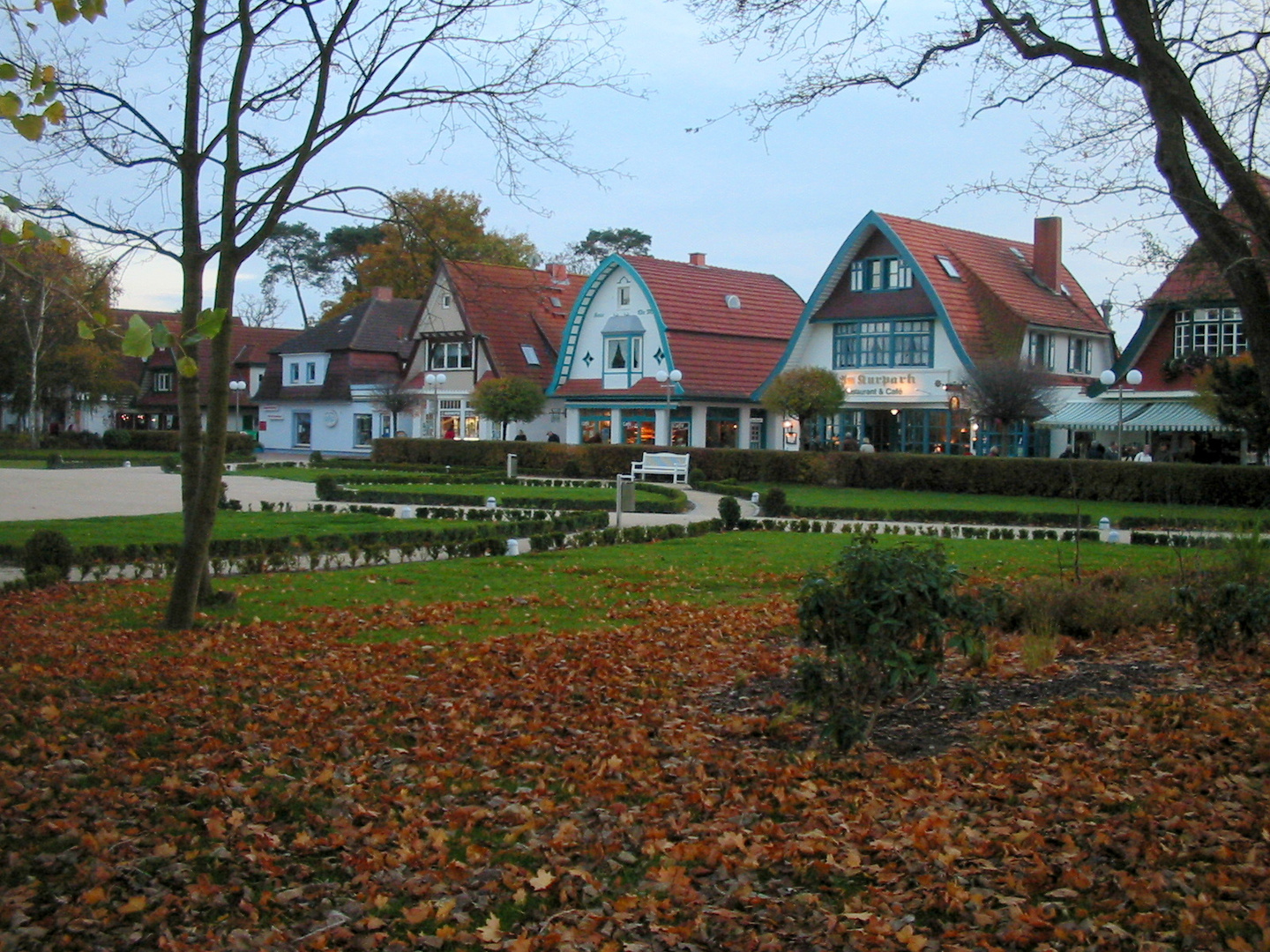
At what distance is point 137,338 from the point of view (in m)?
4.70

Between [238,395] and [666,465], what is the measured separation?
151ft

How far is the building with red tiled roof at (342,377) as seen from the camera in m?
66.4

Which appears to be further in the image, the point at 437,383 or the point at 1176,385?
the point at 437,383

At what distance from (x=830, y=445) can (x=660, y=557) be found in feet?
97.6

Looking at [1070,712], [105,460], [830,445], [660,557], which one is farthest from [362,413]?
[1070,712]

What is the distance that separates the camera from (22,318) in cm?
6369

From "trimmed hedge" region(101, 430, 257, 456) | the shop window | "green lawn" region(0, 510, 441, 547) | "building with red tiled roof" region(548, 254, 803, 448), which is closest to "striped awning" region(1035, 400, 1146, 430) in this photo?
"building with red tiled roof" region(548, 254, 803, 448)

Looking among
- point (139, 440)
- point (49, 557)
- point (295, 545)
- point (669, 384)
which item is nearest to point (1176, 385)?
point (669, 384)

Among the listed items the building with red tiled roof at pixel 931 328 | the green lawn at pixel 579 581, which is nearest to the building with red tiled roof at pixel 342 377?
the building with red tiled roof at pixel 931 328

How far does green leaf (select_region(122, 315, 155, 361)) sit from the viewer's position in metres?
4.68

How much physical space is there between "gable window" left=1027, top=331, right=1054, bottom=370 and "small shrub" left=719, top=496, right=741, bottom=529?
22.8m

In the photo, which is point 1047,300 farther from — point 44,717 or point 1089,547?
point 44,717

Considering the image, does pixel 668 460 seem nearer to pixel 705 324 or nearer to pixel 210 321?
pixel 705 324

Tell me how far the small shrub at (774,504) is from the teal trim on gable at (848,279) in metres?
16.3
